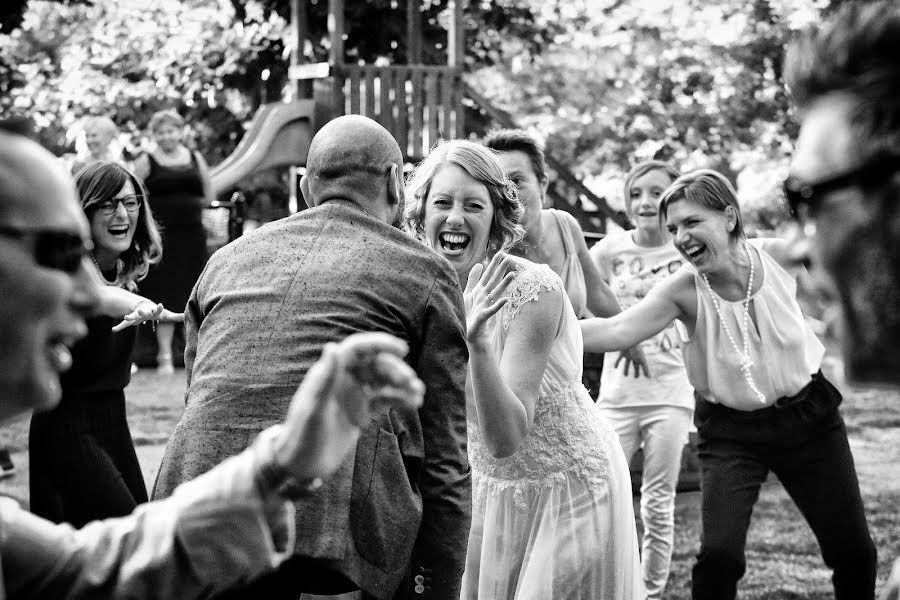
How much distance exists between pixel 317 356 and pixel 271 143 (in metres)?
10.0

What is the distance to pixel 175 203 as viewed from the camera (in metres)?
10.1

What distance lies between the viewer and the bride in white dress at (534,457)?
395 cm

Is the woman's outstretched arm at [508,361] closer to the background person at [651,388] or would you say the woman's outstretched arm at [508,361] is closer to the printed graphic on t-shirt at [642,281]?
the background person at [651,388]

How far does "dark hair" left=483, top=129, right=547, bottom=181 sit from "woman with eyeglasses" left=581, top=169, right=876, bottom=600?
89cm

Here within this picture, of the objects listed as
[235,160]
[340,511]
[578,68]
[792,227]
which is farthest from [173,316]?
[578,68]

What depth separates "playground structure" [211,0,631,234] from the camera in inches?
495

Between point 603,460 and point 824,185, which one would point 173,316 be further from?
point 824,185

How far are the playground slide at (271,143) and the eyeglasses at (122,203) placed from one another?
6.64 m

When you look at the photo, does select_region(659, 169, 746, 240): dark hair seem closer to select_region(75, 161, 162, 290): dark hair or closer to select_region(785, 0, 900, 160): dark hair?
select_region(75, 161, 162, 290): dark hair

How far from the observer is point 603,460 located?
411 centimetres

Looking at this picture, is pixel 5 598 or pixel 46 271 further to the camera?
pixel 5 598

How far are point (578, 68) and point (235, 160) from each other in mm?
6253

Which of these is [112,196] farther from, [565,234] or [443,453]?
[443,453]

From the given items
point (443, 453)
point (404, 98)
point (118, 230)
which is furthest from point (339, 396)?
point (404, 98)
